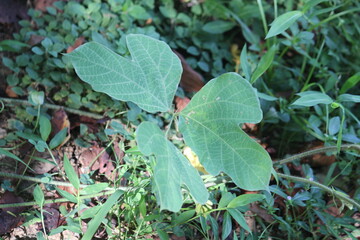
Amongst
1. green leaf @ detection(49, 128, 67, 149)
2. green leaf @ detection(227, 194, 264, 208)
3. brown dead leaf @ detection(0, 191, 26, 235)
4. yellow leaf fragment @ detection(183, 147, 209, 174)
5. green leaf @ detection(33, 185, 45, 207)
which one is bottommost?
brown dead leaf @ detection(0, 191, 26, 235)

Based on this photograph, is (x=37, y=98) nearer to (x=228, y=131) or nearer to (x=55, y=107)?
(x=55, y=107)

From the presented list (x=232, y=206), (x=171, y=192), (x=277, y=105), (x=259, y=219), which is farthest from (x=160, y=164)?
(x=277, y=105)

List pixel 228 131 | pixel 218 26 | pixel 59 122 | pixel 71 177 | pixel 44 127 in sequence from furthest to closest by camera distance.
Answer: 1. pixel 218 26
2. pixel 59 122
3. pixel 44 127
4. pixel 71 177
5. pixel 228 131

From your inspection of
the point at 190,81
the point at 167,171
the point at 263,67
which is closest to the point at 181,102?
the point at 190,81

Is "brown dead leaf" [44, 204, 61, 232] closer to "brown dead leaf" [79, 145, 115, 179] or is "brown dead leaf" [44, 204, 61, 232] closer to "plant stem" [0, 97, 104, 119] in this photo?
"brown dead leaf" [79, 145, 115, 179]

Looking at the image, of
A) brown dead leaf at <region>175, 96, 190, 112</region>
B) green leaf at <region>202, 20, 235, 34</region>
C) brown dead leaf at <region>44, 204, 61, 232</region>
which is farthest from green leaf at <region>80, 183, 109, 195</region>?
green leaf at <region>202, 20, 235, 34</region>

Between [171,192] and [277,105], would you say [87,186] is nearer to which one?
[171,192]
